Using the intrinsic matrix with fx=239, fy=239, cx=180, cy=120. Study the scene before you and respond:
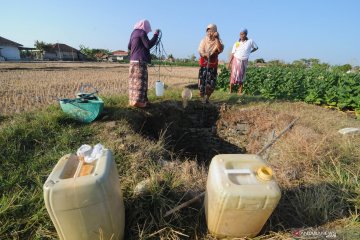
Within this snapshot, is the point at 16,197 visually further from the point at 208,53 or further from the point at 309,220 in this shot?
the point at 208,53

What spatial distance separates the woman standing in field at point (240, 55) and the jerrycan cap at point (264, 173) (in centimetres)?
497

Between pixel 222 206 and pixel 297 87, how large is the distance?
7110 millimetres

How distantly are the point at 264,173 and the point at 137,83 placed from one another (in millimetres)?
3429

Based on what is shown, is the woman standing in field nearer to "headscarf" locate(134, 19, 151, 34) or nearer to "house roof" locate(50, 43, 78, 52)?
"headscarf" locate(134, 19, 151, 34)

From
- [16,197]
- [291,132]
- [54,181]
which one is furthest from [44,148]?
[291,132]

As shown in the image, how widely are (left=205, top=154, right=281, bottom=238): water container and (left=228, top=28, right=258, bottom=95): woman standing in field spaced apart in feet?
15.7

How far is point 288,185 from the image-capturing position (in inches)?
109

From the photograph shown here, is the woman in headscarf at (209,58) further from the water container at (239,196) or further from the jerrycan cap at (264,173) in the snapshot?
the jerrycan cap at (264,173)

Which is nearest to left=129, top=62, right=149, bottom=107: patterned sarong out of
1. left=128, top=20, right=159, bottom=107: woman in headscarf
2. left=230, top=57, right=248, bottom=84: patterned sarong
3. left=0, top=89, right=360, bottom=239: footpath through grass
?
left=128, top=20, right=159, bottom=107: woman in headscarf

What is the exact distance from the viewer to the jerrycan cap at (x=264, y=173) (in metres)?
1.78

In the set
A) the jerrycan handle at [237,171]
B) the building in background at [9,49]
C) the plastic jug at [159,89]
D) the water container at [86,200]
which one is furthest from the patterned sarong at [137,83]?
the building in background at [9,49]

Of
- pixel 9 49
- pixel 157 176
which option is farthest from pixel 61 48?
pixel 157 176

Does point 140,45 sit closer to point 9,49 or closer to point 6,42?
point 6,42

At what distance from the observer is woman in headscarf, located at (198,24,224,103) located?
5.21 m
